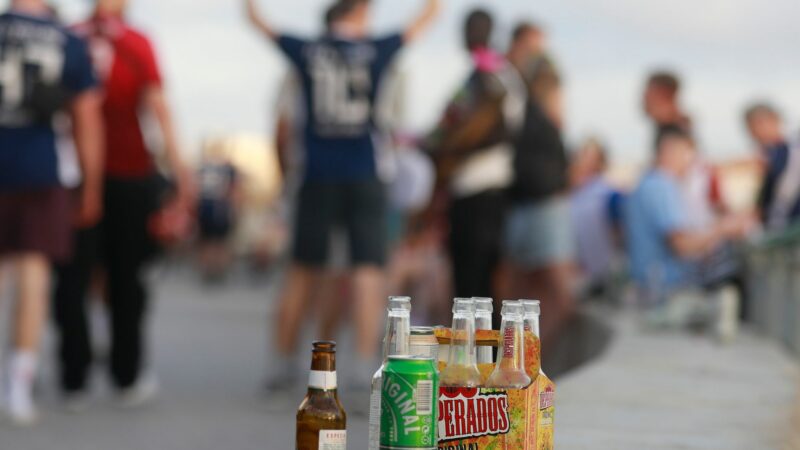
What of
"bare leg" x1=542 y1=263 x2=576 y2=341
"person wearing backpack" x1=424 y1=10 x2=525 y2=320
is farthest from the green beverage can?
"bare leg" x1=542 y1=263 x2=576 y2=341

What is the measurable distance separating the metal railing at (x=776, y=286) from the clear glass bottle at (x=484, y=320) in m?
4.32

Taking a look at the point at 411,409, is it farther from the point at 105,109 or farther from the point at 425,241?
the point at 425,241

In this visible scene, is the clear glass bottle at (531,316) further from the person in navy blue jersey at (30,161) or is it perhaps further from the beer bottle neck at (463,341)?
the person in navy blue jersey at (30,161)

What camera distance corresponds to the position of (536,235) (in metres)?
8.75

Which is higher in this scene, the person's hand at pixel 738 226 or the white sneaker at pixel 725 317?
the person's hand at pixel 738 226

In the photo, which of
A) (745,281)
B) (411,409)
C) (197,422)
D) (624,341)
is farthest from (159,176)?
(411,409)

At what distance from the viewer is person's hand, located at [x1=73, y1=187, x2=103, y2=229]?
709cm

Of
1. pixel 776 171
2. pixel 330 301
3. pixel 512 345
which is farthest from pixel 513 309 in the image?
pixel 776 171

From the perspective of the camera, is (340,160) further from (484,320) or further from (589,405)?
(484,320)

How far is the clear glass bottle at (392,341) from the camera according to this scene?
9.65 feet

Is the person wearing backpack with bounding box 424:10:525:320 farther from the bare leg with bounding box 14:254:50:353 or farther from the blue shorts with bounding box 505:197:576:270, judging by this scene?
the bare leg with bounding box 14:254:50:353

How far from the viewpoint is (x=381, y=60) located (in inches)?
286

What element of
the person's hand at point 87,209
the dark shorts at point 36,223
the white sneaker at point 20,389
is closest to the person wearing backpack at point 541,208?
the person's hand at point 87,209

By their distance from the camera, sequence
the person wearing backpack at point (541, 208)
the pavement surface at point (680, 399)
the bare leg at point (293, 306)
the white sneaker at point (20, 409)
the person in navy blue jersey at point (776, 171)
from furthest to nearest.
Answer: the person in navy blue jersey at point (776, 171) → the person wearing backpack at point (541, 208) → the bare leg at point (293, 306) → the white sneaker at point (20, 409) → the pavement surface at point (680, 399)
